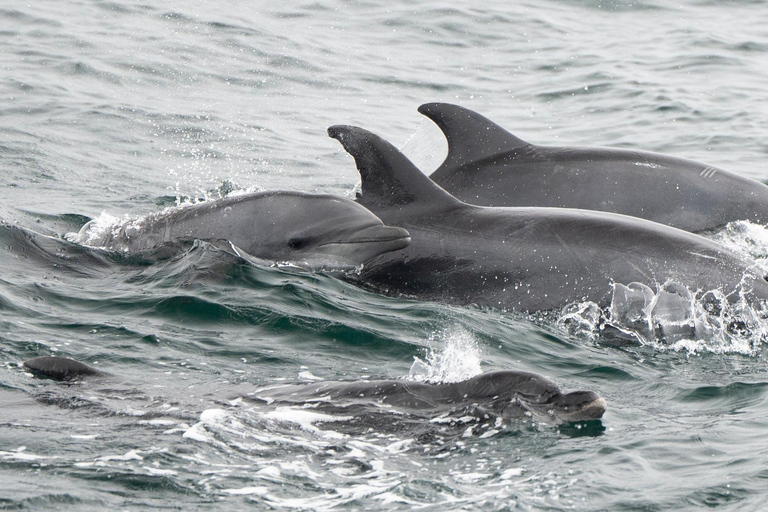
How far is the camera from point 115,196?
1370cm

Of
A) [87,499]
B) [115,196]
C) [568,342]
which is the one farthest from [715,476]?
[115,196]

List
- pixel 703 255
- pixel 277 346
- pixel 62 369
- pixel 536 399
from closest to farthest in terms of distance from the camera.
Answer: pixel 536 399 < pixel 62 369 < pixel 277 346 < pixel 703 255

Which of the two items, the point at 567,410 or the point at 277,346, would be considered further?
the point at 277,346

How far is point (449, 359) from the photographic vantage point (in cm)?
764

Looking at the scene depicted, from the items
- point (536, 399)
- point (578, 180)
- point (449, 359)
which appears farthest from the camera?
point (578, 180)

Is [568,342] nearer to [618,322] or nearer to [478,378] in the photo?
[618,322]

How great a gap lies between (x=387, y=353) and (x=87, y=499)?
3236mm

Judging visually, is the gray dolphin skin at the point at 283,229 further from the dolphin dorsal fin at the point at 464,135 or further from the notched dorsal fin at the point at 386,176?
the dolphin dorsal fin at the point at 464,135

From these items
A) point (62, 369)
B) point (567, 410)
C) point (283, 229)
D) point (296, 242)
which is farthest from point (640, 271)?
point (62, 369)

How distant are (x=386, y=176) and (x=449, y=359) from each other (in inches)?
104

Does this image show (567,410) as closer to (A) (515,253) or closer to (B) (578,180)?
(A) (515,253)

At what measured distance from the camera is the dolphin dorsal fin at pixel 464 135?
37.2 feet

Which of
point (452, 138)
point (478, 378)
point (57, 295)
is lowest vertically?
point (57, 295)

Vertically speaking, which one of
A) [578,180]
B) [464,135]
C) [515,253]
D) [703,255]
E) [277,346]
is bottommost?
[277,346]
